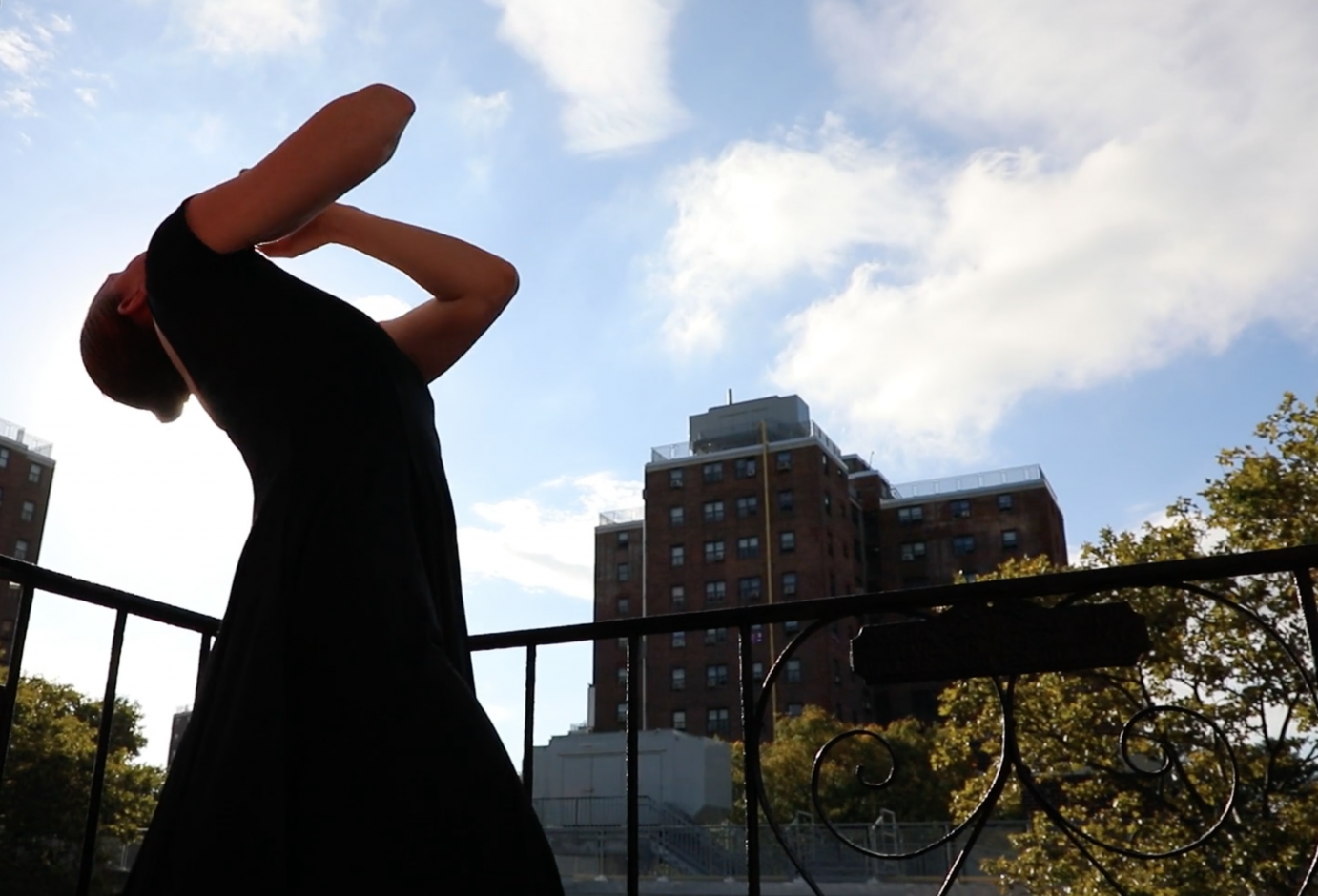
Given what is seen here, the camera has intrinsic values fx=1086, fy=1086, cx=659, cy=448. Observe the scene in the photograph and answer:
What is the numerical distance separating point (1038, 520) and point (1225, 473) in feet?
152

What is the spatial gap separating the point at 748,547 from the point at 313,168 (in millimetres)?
61648

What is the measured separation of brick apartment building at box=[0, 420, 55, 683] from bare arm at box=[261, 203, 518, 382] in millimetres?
62733

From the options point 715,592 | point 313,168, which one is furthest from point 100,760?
point 715,592

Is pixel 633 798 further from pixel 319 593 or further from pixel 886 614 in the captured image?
pixel 319 593

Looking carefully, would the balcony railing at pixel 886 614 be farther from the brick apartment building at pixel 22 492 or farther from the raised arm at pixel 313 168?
the brick apartment building at pixel 22 492

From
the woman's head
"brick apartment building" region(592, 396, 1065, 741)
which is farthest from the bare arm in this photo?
"brick apartment building" region(592, 396, 1065, 741)

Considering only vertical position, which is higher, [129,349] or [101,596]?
[129,349]

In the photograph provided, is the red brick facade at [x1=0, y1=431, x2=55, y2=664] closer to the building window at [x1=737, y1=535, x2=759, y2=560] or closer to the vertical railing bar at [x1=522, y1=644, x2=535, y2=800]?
the building window at [x1=737, y1=535, x2=759, y2=560]

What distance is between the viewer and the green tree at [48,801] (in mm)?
22578

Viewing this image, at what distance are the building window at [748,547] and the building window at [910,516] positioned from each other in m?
10.1

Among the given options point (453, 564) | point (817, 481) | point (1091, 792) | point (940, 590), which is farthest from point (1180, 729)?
point (817, 481)

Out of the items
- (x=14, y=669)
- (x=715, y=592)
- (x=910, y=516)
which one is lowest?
(x=14, y=669)

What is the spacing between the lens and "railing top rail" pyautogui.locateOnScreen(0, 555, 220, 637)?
6.41 ft

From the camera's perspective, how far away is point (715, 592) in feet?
205
